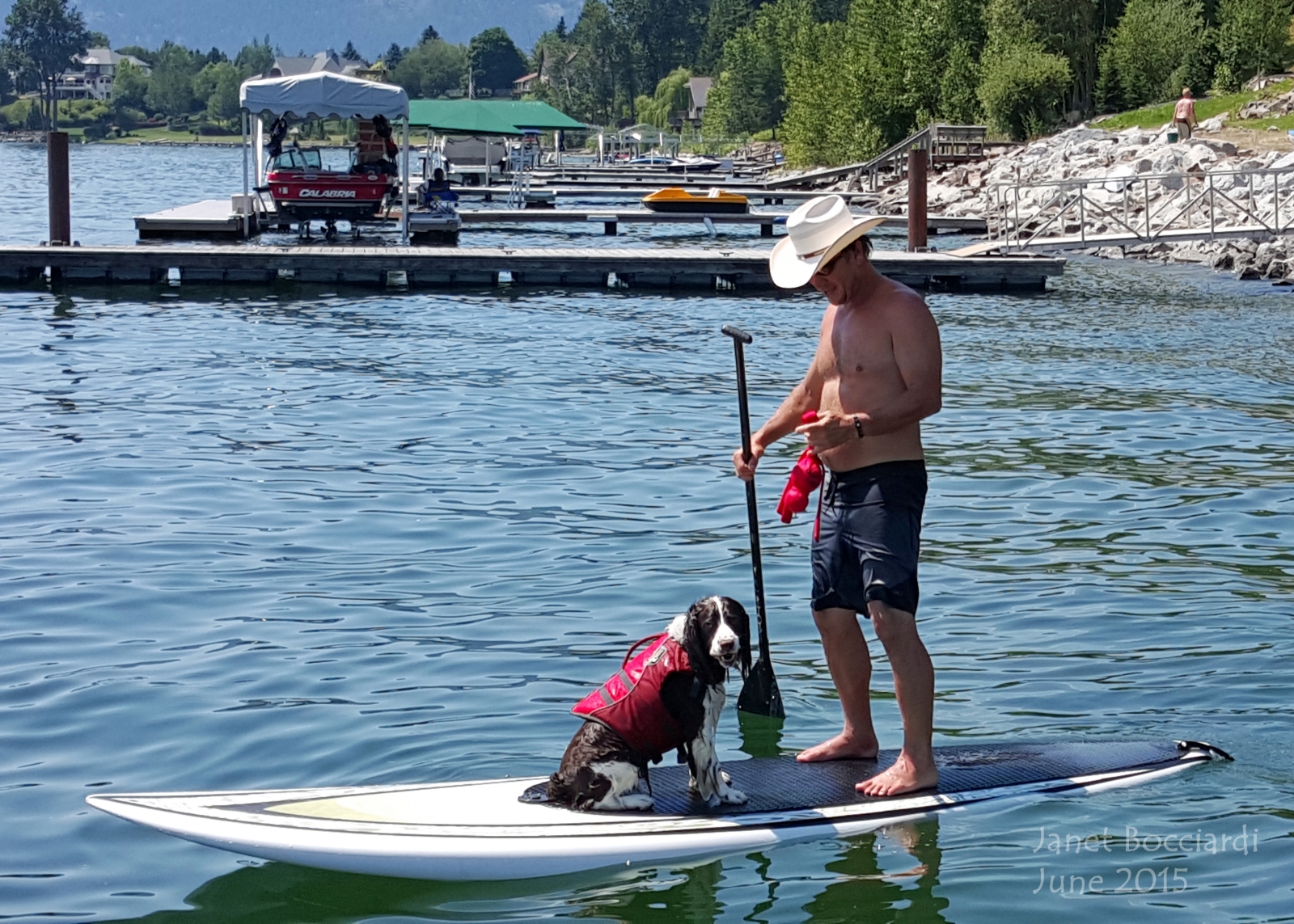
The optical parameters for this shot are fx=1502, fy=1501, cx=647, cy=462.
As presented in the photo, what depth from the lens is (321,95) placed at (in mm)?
27906

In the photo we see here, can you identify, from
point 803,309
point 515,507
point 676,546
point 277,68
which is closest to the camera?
point 676,546

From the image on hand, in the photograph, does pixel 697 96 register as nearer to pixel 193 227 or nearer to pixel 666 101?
pixel 666 101

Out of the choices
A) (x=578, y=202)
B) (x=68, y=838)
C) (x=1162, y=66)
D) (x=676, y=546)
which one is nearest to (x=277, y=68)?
(x=578, y=202)

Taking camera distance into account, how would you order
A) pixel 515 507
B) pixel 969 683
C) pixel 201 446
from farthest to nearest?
pixel 201 446 < pixel 515 507 < pixel 969 683

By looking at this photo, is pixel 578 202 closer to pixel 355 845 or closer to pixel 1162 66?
pixel 1162 66

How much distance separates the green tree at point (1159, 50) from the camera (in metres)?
49.6

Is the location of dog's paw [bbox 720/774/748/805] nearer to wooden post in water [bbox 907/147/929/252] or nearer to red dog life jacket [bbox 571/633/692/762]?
red dog life jacket [bbox 571/633/692/762]

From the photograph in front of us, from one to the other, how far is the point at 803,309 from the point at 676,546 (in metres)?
14.4

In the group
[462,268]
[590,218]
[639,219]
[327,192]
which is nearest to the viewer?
[462,268]

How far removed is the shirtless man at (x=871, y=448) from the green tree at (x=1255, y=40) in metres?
46.1

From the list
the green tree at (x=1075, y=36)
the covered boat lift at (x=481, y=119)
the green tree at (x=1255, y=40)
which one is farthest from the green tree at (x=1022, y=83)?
the covered boat lift at (x=481, y=119)

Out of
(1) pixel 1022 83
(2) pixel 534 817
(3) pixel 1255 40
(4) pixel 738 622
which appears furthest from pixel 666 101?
(4) pixel 738 622

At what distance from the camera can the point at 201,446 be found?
12.7m

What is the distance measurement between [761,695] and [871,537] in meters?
1.60
